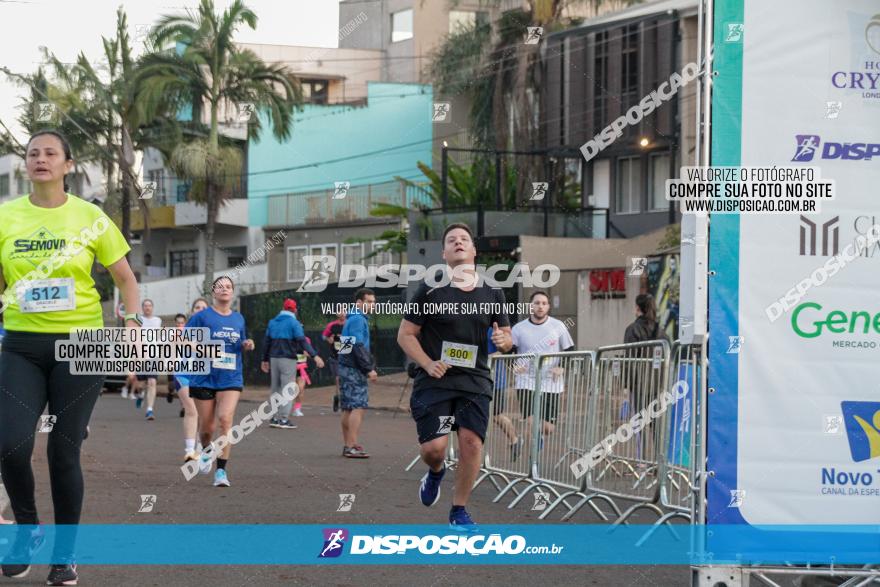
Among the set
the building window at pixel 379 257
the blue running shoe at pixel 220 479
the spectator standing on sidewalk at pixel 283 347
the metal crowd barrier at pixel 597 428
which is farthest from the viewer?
the building window at pixel 379 257

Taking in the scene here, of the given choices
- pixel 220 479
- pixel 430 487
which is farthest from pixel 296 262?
pixel 430 487

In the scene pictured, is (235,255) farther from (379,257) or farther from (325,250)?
(379,257)

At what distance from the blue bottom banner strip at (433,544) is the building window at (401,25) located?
48.8 metres

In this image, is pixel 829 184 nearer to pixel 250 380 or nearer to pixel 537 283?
pixel 537 283

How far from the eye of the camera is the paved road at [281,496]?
24.4ft

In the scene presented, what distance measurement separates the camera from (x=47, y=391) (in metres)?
6.73

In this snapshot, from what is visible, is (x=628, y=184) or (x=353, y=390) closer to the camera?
(x=353, y=390)

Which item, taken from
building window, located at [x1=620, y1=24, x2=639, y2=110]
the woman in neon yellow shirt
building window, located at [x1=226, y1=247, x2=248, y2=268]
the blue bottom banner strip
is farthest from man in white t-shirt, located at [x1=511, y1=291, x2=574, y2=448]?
building window, located at [x1=226, y1=247, x2=248, y2=268]

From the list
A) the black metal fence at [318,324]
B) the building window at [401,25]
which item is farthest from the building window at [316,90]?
the black metal fence at [318,324]

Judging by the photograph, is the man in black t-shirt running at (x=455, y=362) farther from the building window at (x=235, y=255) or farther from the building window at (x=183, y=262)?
the building window at (x=183, y=262)

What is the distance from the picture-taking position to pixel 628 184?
3922 centimetres

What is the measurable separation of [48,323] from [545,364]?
6116mm

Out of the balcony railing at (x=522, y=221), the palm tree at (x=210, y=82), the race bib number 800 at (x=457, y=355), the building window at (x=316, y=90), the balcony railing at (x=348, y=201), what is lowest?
the race bib number 800 at (x=457, y=355)

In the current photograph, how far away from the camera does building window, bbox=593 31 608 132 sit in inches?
1535
